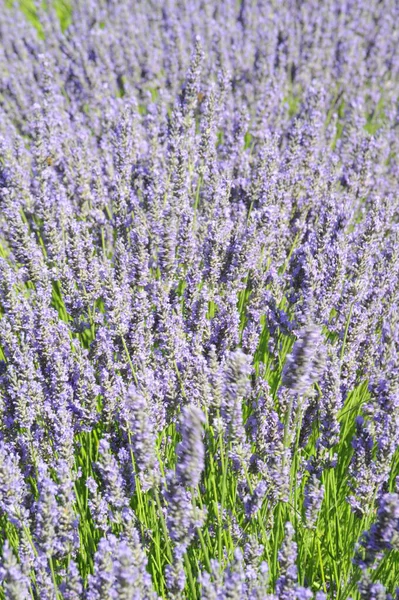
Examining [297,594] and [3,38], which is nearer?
[297,594]

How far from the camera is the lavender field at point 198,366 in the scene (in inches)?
86.7

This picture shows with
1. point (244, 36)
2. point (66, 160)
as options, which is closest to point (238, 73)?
point (244, 36)

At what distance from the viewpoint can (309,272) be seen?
9.61 feet

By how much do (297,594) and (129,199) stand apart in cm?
270

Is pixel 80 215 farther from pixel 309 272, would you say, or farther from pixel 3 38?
pixel 3 38

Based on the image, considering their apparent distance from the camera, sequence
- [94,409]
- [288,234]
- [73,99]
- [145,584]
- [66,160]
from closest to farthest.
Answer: [145,584] → [94,409] → [288,234] → [66,160] → [73,99]

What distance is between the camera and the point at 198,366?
8.80 feet

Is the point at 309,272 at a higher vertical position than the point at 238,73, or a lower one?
lower

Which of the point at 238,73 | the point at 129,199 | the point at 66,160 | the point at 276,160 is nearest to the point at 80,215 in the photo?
the point at 129,199

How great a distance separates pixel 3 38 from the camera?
7.44m

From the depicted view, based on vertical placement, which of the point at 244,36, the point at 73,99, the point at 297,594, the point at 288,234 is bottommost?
the point at 297,594

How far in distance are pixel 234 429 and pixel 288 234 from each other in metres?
1.88

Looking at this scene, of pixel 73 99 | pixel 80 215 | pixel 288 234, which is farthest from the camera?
pixel 73 99

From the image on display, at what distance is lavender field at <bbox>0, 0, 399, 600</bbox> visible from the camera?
2201 millimetres
